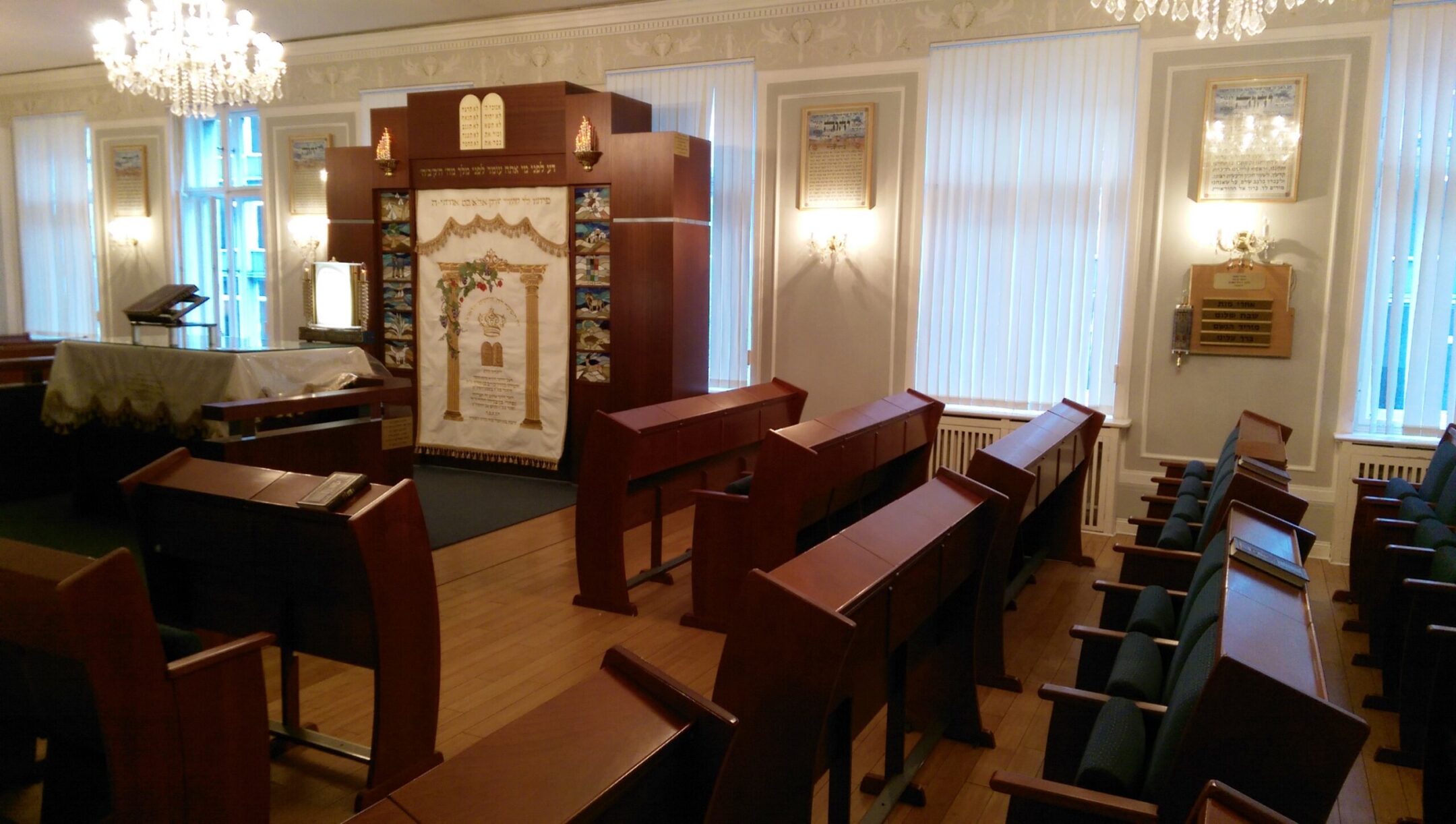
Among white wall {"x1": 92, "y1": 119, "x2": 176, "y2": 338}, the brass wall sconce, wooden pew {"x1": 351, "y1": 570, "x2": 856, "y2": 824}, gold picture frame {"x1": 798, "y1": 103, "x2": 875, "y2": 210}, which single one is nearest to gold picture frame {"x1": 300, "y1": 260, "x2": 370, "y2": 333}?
the brass wall sconce

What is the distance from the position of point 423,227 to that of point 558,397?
5.46 ft

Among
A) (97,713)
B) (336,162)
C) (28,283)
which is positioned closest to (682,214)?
(336,162)

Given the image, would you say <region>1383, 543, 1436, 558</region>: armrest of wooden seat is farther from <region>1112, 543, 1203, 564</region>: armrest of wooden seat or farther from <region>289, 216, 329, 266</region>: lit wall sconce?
<region>289, 216, 329, 266</region>: lit wall sconce

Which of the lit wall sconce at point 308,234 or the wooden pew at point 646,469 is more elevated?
the lit wall sconce at point 308,234

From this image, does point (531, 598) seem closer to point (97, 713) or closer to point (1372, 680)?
point (97, 713)

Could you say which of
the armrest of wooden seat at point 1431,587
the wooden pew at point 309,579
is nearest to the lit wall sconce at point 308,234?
the wooden pew at point 309,579

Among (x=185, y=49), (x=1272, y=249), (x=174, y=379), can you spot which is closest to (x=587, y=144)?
(x=185, y=49)

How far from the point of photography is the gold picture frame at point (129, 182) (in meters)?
9.48

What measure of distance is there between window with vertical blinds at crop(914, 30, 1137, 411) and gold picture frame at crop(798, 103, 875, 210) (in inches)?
15.1

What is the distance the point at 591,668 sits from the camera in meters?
3.69

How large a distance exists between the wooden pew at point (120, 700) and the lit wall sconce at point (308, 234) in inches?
267

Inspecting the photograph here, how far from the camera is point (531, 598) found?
4480mm

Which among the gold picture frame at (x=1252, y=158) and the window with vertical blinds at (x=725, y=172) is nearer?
the gold picture frame at (x=1252, y=158)

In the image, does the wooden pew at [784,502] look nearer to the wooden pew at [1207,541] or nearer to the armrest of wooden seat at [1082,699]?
the wooden pew at [1207,541]
